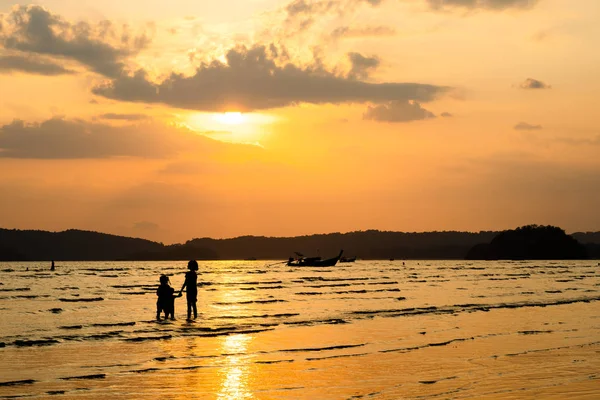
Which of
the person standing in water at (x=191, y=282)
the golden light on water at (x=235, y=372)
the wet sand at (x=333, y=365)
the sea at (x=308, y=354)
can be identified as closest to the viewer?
the golden light on water at (x=235, y=372)

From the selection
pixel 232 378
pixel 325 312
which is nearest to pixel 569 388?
pixel 232 378

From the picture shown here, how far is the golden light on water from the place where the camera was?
18000 millimetres

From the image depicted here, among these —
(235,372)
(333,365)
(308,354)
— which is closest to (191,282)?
(308,354)

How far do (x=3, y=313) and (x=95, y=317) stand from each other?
722 cm

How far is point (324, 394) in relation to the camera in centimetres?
1797

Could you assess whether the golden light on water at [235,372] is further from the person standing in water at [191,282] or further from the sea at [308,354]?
the person standing in water at [191,282]

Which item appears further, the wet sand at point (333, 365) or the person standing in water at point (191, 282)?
the person standing in water at point (191, 282)

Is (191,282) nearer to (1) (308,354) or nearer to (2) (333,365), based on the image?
(1) (308,354)

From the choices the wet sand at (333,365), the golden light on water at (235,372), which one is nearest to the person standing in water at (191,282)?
the wet sand at (333,365)

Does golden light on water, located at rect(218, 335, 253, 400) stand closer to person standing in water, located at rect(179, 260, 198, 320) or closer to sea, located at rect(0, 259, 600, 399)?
sea, located at rect(0, 259, 600, 399)

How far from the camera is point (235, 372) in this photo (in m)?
21.4

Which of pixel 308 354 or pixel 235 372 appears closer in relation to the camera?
pixel 235 372

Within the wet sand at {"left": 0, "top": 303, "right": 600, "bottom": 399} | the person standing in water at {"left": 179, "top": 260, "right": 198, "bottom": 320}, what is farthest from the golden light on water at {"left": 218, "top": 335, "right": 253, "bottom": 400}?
the person standing in water at {"left": 179, "top": 260, "right": 198, "bottom": 320}

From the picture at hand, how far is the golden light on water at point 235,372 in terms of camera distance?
18.0 m
